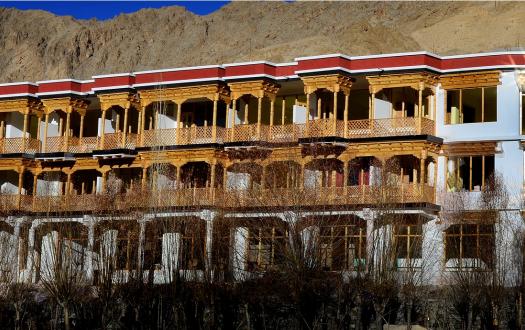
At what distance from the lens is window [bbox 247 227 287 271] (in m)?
53.8

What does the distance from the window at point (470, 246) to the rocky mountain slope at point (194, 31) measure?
3268 inches

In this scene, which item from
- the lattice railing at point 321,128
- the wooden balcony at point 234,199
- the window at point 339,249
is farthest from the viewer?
the lattice railing at point 321,128

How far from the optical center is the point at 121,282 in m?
49.5

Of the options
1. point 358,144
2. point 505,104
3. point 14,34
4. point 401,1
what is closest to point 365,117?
point 358,144

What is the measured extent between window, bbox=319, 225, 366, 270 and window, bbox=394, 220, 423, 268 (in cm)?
178

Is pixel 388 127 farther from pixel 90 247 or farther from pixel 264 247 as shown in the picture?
pixel 90 247

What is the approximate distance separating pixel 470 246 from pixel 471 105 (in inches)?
368

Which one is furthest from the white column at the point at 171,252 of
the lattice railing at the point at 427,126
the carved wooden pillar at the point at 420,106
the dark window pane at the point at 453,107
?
the dark window pane at the point at 453,107

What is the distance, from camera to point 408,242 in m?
54.3

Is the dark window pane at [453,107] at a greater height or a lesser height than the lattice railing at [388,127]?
greater

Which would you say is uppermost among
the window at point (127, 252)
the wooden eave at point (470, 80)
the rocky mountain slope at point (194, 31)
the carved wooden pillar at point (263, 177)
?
the rocky mountain slope at point (194, 31)

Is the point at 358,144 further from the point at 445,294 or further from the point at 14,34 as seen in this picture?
the point at 14,34

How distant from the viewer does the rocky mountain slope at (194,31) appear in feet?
478

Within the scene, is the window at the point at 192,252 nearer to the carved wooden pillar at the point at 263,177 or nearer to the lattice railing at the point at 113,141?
the carved wooden pillar at the point at 263,177
